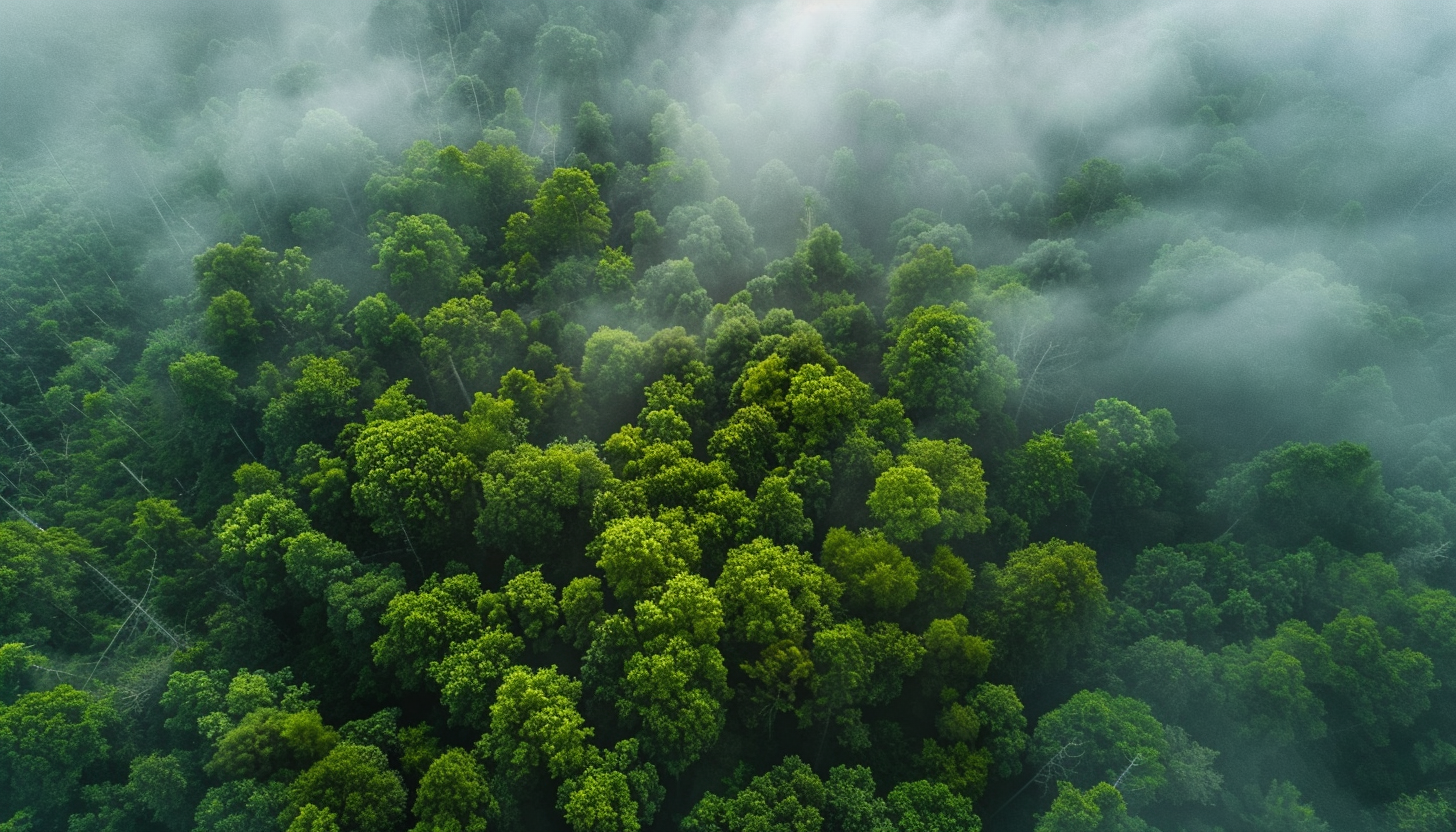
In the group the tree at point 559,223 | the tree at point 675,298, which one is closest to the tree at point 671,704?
the tree at point 675,298

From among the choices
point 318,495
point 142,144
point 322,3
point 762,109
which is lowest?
point 318,495

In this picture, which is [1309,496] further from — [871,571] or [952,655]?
[871,571]

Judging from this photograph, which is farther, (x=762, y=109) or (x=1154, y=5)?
(x=1154, y=5)

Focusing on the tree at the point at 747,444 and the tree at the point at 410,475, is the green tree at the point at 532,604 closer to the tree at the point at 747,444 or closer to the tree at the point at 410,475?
the tree at the point at 410,475

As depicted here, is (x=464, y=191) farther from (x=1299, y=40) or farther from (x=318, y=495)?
(x=1299, y=40)

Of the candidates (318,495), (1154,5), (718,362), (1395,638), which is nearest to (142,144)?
(318,495)

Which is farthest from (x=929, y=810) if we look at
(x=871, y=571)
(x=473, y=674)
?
(x=473, y=674)
